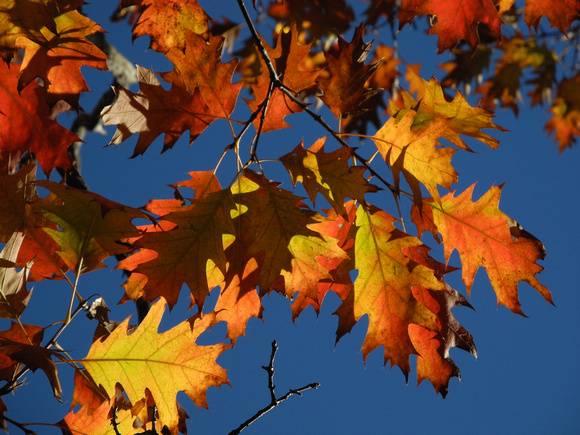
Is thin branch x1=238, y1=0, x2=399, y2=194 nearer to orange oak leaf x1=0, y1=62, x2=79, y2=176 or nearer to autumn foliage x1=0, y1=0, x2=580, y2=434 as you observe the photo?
autumn foliage x1=0, y1=0, x2=580, y2=434

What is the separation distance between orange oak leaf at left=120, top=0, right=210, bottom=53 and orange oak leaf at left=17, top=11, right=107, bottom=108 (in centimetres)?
14

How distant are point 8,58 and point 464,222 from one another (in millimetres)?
831

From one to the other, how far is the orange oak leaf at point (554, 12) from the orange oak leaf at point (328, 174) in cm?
62

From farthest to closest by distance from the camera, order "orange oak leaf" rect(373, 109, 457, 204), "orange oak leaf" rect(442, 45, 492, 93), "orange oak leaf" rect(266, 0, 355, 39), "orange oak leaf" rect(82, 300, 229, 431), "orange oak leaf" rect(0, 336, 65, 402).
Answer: "orange oak leaf" rect(442, 45, 492, 93) → "orange oak leaf" rect(266, 0, 355, 39) → "orange oak leaf" rect(82, 300, 229, 431) → "orange oak leaf" rect(373, 109, 457, 204) → "orange oak leaf" rect(0, 336, 65, 402)

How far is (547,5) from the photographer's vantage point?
1124 millimetres

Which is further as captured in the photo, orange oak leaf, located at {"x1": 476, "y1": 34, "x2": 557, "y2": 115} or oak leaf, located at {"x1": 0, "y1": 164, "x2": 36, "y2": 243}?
orange oak leaf, located at {"x1": 476, "y1": 34, "x2": 557, "y2": 115}

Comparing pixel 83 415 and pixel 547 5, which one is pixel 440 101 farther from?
pixel 83 415

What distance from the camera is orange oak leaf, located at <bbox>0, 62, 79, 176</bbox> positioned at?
943mm

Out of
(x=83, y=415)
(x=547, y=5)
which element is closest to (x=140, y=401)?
(x=83, y=415)

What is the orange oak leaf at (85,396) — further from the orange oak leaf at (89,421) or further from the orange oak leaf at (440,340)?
the orange oak leaf at (440,340)

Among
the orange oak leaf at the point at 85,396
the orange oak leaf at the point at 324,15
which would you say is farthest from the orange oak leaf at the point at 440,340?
the orange oak leaf at the point at 324,15

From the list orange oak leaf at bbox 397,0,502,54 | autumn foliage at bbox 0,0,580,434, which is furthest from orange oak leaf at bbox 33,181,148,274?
orange oak leaf at bbox 397,0,502,54

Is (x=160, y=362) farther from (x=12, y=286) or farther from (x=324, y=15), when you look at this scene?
(x=324, y=15)

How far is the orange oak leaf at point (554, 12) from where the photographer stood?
111cm
